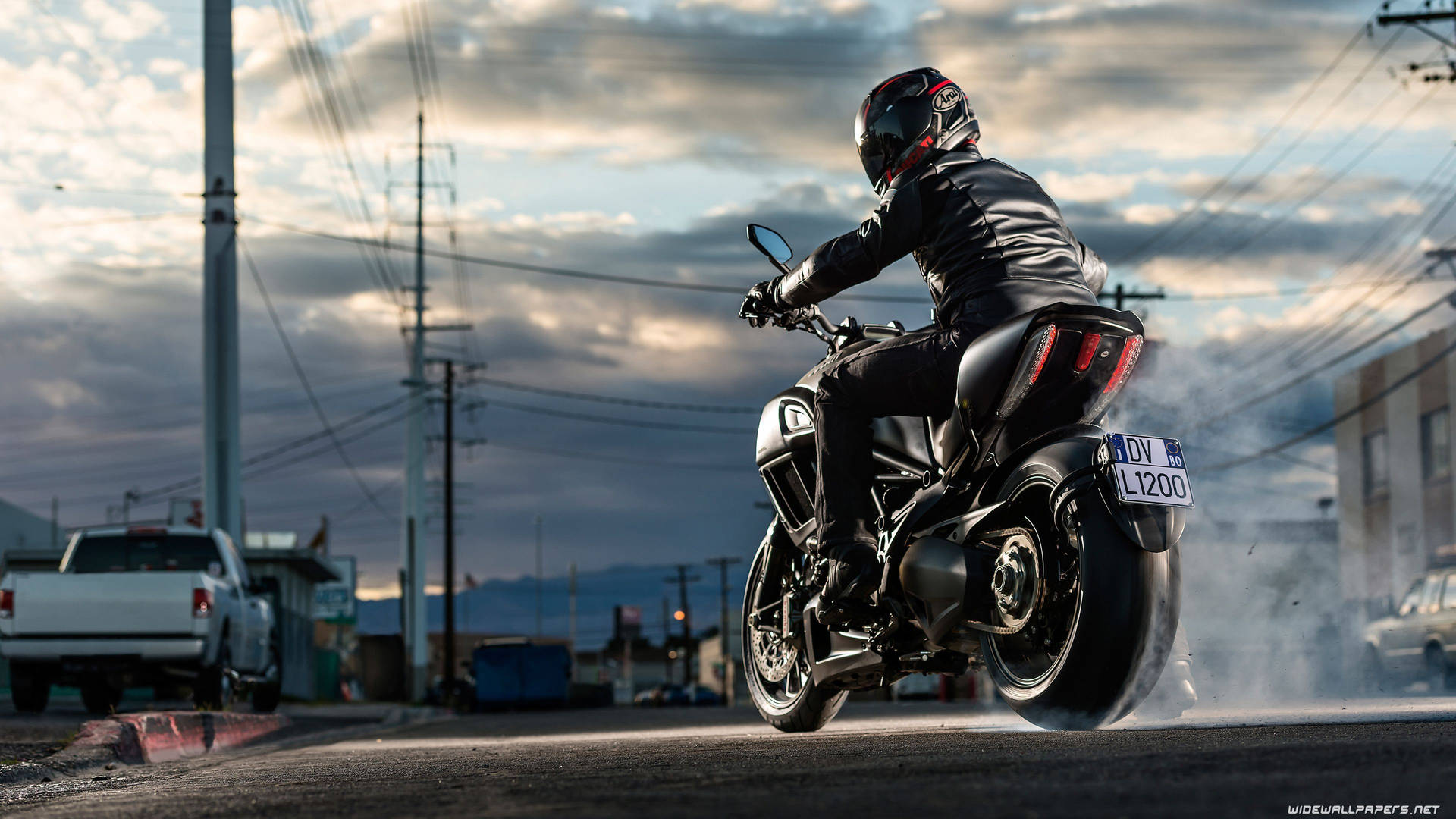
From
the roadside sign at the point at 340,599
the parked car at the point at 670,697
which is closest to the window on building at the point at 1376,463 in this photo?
the parked car at the point at 670,697

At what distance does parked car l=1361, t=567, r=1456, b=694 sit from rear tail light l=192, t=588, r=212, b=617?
1390 cm

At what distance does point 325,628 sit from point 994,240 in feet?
247

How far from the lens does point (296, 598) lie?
190 ft

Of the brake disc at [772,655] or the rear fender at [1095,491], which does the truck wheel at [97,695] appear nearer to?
the brake disc at [772,655]

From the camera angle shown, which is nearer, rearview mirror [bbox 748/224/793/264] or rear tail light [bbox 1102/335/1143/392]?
rear tail light [bbox 1102/335/1143/392]

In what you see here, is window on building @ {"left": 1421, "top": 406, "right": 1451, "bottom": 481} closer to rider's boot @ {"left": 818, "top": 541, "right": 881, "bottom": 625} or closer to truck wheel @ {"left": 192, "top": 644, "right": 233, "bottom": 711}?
truck wheel @ {"left": 192, "top": 644, "right": 233, "bottom": 711}

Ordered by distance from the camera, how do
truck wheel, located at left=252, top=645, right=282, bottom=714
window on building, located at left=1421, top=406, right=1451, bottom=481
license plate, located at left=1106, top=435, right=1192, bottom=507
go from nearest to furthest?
license plate, located at left=1106, top=435, right=1192, bottom=507, truck wheel, located at left=252, top=645, right=282, bottom=714, window on building, located at left=1421, top=406, right=1451, bottom=481

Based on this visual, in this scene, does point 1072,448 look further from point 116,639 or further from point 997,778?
point 116,639

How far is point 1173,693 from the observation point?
224 inches

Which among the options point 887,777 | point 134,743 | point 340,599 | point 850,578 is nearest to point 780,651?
point 850,578

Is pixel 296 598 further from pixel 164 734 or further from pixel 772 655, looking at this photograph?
pixel 772 655

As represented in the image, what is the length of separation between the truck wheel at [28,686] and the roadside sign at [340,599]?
71978mm

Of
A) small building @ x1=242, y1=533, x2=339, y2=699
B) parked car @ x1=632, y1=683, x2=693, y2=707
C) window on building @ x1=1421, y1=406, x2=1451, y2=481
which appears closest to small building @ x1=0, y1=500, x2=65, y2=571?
small building @ x1=242, y1=533, x2=339, y2=699

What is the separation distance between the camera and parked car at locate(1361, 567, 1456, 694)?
20.6m
